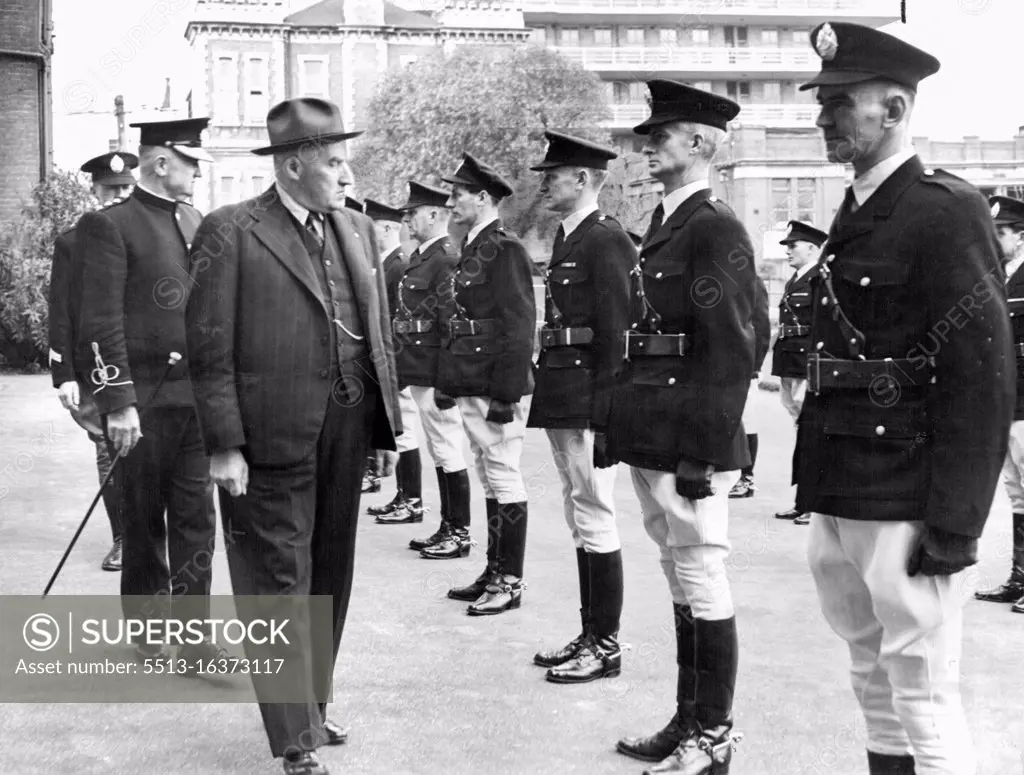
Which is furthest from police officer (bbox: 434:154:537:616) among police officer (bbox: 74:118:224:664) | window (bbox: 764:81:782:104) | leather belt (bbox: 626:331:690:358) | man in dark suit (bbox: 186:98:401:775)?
window (bbox: 764:81:782:104)

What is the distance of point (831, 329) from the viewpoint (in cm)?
410

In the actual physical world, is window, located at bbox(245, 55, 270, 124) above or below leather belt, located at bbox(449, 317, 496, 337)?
above

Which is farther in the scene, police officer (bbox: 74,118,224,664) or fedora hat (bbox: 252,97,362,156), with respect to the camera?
police officer (bbox: 74,118,224,664)

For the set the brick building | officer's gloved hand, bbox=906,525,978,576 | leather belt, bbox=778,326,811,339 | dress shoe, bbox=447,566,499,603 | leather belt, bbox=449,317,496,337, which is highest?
the brick building

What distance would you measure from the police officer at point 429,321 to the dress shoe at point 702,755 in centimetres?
472

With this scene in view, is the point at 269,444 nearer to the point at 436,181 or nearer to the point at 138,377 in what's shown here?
the point at 138,377

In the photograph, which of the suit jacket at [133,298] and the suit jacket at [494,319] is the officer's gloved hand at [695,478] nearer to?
the suit jacket at [133,298]

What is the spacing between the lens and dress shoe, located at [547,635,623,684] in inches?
245

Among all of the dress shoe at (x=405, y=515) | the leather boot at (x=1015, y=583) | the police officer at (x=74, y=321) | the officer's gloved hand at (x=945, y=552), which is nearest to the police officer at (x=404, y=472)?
the dress shoe at (x=405, y=515)

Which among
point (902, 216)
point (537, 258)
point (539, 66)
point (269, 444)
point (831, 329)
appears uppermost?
point (539, 66)

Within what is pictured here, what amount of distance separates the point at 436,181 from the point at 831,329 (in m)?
47.3

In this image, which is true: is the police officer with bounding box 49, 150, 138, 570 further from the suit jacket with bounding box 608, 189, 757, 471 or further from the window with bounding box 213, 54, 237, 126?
the window with bounding box 213, 54, 237, 126

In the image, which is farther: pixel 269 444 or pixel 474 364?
pixel 474 364

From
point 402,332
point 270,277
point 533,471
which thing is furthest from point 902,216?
point 533,471
